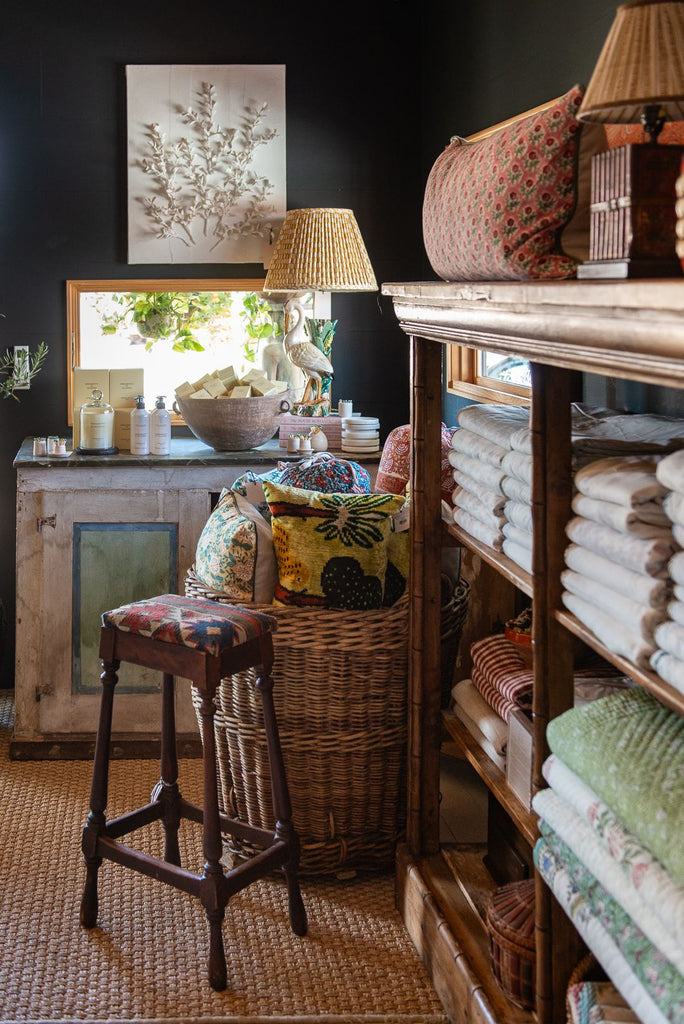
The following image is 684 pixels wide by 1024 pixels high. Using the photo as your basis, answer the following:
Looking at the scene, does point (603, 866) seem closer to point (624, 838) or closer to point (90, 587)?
point (624, 838)

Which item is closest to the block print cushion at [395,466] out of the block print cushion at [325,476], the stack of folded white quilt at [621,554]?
the block print cushion at [325,476]

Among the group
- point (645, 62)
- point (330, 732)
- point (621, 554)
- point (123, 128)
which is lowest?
point (330, 732)

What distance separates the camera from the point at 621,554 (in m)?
1.51

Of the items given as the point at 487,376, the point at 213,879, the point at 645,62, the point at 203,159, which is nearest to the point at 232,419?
the point at 487,376

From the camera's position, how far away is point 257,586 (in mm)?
2832

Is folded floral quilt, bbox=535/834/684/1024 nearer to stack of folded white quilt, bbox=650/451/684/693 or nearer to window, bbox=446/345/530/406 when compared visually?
stack of folded white quilt, bbox=650/451/684/693

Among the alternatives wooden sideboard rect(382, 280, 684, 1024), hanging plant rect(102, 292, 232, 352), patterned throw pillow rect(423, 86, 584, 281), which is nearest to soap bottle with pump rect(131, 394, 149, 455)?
hanging plant rect(102, 292, 232, 352)

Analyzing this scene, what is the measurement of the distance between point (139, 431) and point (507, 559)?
2140 mm

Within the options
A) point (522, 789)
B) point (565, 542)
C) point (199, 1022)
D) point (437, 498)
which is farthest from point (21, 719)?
point (565, 542)

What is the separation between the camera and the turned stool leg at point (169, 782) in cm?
289

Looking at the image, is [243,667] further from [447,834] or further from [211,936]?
[447,834]

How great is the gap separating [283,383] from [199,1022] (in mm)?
2299

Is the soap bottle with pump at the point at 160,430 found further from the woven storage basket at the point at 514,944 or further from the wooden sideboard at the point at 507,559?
the woven storage basket at the point at 514,944

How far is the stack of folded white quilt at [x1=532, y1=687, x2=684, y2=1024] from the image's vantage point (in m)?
1.32
